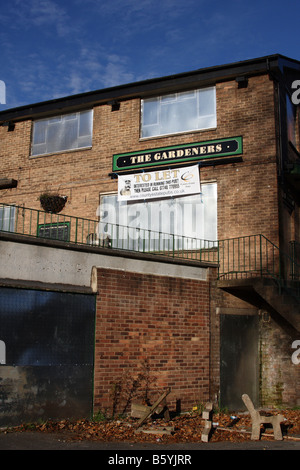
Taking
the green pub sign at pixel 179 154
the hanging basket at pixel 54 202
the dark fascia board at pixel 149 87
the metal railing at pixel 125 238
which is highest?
the dark fascia board at pixel 149 87

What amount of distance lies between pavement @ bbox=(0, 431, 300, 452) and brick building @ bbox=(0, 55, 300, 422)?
5.51 ft

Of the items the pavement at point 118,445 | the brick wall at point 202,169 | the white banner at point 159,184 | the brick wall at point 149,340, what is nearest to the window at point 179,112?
the brick wall at point 202,169

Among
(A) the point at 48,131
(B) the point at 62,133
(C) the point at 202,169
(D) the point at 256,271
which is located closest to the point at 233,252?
(D) the point at 256,271

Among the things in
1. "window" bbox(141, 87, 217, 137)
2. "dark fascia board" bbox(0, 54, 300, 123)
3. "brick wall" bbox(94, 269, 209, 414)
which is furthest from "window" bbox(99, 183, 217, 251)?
"dark fascia board" bbox(0, 54, 300, 123)

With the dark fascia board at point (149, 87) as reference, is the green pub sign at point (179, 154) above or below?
below

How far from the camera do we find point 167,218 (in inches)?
577

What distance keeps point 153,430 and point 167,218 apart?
6.89m

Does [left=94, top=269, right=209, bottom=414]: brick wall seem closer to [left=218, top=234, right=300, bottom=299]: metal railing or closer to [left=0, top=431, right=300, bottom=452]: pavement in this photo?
[left=218, top=234, right=300, bottom=299]: metal railing

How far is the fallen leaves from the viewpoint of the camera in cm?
874

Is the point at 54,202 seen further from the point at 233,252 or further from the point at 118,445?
the point at 118,445

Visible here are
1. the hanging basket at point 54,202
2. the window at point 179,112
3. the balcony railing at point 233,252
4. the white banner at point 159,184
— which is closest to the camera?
the balcony railing at point 233,252

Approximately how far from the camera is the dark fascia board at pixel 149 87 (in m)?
13.8

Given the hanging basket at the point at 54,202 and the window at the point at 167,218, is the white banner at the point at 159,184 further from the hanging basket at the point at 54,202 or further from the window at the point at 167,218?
the hanging basket at the point at 54,202

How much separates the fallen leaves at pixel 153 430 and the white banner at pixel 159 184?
640 cm
